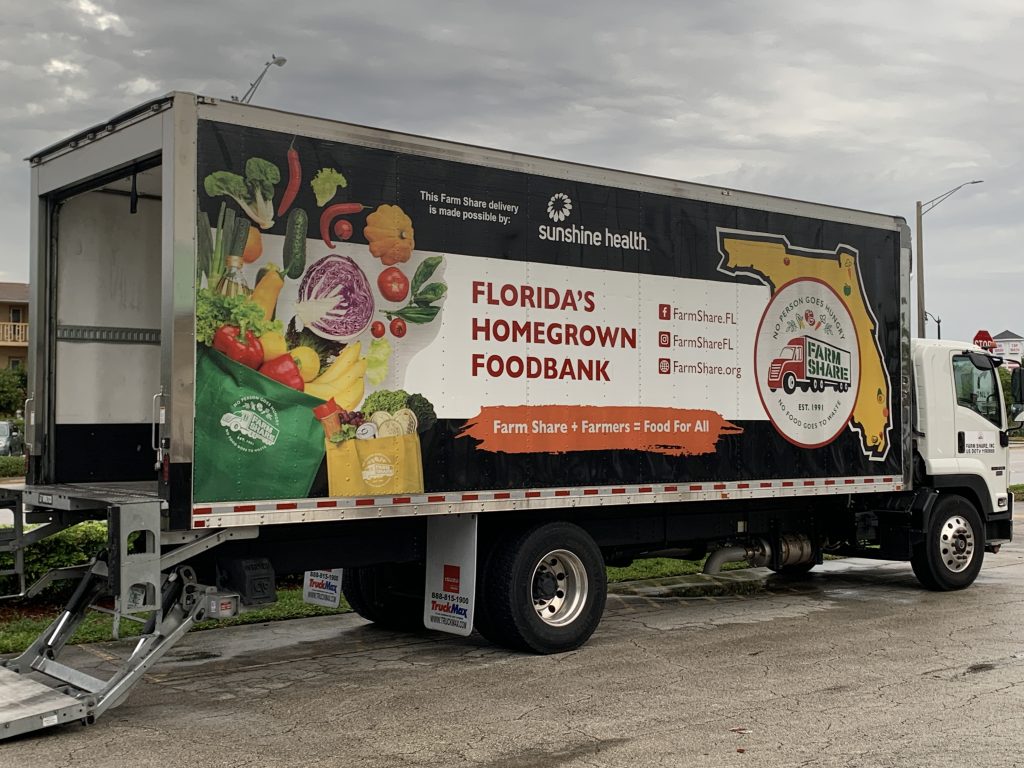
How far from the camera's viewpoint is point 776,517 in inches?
441

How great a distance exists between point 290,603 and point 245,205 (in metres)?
4.84

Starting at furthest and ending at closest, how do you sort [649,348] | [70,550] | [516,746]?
[70,550] < [649,348] < [516,746]

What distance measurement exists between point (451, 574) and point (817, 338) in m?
4.32

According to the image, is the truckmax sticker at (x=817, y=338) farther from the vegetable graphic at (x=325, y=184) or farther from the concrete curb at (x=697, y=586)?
the vegetable graphic at (x=325, y=184)

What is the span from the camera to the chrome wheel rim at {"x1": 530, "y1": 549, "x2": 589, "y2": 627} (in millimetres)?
8969

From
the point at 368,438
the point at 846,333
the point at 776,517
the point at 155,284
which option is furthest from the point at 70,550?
the point at 846,333

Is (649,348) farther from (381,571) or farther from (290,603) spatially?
(290,603)

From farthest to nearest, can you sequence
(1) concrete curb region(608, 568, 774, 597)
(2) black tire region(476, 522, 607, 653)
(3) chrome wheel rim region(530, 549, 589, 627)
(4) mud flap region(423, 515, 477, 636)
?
(1) concrete curb region(608, 568, 774, 597) < (3) chrome wheel rim region(530, 549, 589, 627) < (2) black tire region(476, 522, 607, 653) < (4) mud flap region(423, 515, 477, 636)

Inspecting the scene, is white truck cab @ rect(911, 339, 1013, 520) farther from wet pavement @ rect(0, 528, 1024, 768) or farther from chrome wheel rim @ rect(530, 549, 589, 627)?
chrome wheel rim @ rect(530, 549, 589, 627)

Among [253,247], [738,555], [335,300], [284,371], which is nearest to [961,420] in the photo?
[738,555]

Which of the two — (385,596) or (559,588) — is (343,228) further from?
(385,596)

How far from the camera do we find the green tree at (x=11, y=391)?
47250 mm

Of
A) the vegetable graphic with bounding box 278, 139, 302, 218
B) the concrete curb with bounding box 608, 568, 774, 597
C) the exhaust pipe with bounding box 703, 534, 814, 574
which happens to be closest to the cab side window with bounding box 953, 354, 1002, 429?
the exhaust pipe with bounding box 703, 534, 814, 574

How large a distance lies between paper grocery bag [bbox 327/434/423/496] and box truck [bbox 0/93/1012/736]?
0.02 meters
